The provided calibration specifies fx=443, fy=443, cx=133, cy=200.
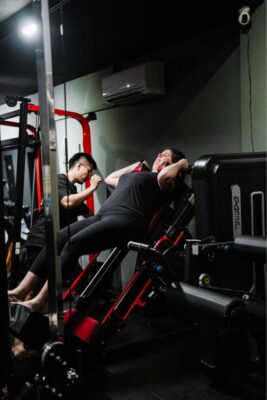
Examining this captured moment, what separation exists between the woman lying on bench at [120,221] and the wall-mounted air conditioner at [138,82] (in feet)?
3.15

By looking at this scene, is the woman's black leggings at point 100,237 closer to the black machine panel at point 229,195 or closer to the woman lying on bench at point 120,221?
the woman lying on bench at point 120,221

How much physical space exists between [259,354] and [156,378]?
0.67 meters

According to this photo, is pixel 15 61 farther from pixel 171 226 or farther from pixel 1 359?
pixel 1 359

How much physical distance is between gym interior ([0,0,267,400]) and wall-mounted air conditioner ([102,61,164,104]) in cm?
1

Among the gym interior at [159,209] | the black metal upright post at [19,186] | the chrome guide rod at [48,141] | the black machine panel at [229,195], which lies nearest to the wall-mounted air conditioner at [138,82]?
the gym interior at [159,209]

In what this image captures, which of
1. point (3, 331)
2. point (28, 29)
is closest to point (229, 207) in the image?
point (3, 331)

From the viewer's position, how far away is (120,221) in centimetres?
325

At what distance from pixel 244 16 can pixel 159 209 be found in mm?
1600

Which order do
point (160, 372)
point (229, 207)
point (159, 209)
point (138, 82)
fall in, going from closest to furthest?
1. point (229, 207)
2. point (160, 372)
3. point (159, 209)
4. point (138, 82)

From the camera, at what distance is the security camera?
3.33m

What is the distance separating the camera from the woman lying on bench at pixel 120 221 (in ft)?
10.3

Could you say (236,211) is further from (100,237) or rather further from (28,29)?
(28,29)

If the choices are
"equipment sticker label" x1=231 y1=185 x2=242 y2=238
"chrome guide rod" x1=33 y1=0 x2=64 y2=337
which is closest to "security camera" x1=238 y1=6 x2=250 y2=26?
"equipment sticker label" x1=231 y1=185 x2=242 y2=238

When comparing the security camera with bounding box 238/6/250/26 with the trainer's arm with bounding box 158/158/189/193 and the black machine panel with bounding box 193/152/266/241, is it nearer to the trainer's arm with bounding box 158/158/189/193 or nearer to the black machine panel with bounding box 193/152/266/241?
the trainer's arm with bounding box 158/158/189/193
